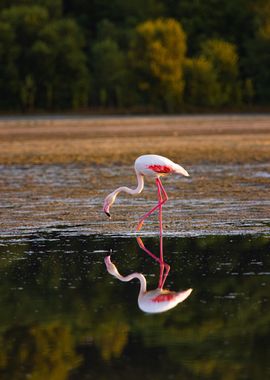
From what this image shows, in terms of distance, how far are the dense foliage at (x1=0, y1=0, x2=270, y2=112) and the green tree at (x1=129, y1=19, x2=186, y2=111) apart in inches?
2.6

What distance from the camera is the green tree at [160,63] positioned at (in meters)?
84.1

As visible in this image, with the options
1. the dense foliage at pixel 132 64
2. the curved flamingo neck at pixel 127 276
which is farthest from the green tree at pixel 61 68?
the curved flamingo neck at pixel 127 276

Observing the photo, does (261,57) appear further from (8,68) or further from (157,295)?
(157,295)

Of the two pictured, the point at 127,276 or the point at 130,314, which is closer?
the point at 130,314

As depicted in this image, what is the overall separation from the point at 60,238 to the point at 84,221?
74.6 inches

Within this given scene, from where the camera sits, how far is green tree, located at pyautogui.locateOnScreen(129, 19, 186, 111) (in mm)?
84062

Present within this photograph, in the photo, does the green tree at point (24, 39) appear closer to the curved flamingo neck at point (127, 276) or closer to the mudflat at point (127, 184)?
the mudflat at point (127, 184)

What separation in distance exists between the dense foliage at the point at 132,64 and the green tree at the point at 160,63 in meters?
0.07

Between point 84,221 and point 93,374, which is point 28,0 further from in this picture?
point 93,374

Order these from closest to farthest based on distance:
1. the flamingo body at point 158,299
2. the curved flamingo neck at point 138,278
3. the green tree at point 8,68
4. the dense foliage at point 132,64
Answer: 1. the flamingo body at point 158,299
2. the curved flamingo neck at point 138,278
3. the dense foliage at point 132,64
4. the green tree at point 8,68

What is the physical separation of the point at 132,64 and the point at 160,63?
1996 mm

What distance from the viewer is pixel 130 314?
413 inches

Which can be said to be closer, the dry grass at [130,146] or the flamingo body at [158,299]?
the flamingo body at [158,299]

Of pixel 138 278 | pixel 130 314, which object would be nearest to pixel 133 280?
pixel 138 278
